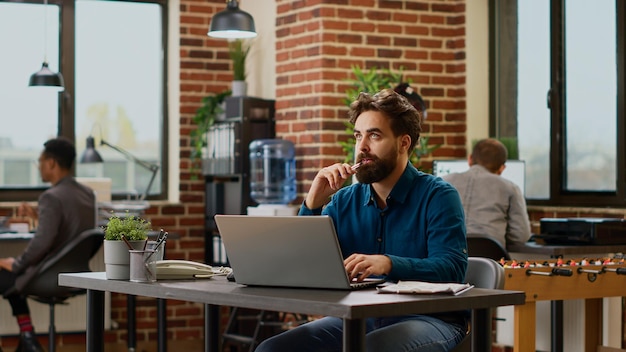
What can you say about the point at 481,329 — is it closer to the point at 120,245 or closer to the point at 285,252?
the point at 285,252

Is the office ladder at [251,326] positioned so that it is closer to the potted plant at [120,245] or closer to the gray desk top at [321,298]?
the potted plant at [120,245]

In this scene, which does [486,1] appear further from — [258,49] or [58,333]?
[58,333]

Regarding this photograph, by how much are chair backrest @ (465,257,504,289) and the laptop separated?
531mm

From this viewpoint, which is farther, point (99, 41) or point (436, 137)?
point (99, 41)

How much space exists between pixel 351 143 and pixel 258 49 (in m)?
1.23

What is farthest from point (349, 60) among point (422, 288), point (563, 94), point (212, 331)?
point (422, 288)

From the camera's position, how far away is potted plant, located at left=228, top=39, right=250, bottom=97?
7.02 meters

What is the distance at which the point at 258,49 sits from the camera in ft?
23.7

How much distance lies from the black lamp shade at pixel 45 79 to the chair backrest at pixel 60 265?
3.72 feet

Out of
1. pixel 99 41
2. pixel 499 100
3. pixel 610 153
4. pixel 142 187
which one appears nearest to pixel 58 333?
pixel 142 187

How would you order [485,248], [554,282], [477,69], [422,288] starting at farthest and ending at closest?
[477,69] → [485,248] → [554,282] → [422,288]

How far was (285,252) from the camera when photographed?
2.81 meters

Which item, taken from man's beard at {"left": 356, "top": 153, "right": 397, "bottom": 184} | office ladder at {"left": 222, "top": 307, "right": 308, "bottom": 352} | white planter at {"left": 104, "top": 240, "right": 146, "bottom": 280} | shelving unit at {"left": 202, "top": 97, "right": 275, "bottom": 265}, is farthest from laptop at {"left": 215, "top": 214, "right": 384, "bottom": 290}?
shelving unit at {"left": 202, "top": 97, "right": 275, "bottom": 265}

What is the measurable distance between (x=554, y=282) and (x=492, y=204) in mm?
1210
